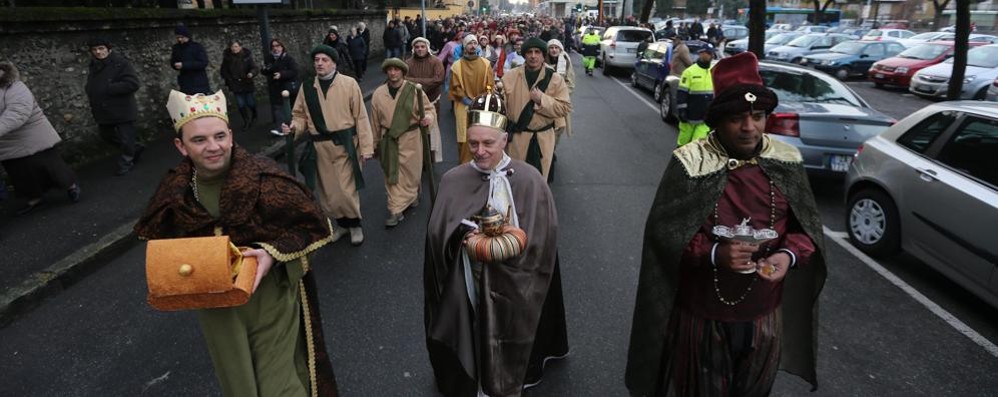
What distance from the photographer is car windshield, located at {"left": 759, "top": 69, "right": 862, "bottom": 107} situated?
25.3ft

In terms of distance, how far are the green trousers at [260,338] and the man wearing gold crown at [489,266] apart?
26.9 inches

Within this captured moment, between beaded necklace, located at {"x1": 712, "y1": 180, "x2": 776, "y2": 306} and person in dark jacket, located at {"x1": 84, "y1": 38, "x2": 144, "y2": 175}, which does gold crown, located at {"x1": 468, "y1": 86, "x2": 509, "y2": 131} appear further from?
person in dark jacket, located at {"x1": 84, "y1": 38, "x2": 144, "y2": 175}

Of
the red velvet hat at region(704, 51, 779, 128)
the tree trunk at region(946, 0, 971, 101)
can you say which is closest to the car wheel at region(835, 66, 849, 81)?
the tree trunk at region(946, 0, 971, 101)

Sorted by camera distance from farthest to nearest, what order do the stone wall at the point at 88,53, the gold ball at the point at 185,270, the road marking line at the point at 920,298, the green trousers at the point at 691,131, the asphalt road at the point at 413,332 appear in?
the green trousers at the point at 691,131, the stone wall at the point at 88,53, the road marking line at the point at 920,298, the asphalt road at the point at 413,332, the gold ball at the point at 185,270

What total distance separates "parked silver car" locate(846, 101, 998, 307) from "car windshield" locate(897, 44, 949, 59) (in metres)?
16.0

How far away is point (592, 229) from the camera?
239 inches

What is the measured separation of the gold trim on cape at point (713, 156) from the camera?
2.30 meters

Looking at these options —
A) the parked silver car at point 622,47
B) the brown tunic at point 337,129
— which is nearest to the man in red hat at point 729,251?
the brown tunic at point 337,129

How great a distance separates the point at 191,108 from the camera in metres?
2.22

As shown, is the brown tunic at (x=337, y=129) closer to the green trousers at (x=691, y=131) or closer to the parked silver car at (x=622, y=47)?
the green trousers at (x=691, y=131)

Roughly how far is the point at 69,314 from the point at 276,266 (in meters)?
3.16

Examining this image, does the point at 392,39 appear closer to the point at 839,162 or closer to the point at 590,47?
the point at 590,47

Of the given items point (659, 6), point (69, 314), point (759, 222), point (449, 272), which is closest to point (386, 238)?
point (69, 314)

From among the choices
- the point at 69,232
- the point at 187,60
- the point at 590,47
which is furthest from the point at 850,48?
the point at 69,232
